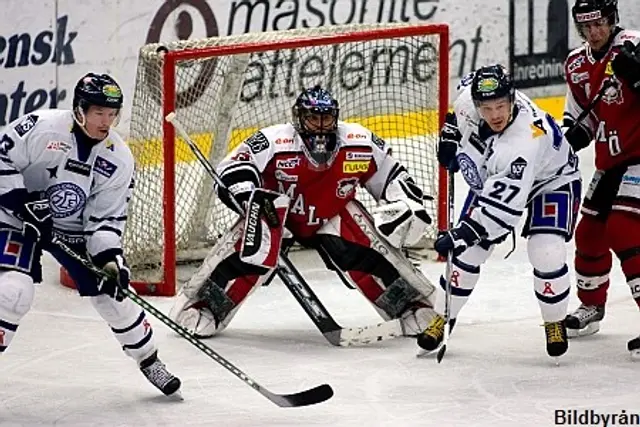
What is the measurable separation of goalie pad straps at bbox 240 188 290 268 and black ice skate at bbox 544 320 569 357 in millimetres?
911

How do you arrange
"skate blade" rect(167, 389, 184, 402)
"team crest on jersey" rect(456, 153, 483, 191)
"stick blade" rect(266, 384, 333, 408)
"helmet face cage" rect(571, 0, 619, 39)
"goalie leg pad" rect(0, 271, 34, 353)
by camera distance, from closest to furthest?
"goalie leg pad" rect(0, 271, 34, 353)
"stick blade" rect(266, 384, 333, 408)
"skate blade" rect(167, 389, 184, 402)
"team crest on jersey" rect(456, 153, 483, 191)
"helmet face cage" rect(571, 0, 619, 39)

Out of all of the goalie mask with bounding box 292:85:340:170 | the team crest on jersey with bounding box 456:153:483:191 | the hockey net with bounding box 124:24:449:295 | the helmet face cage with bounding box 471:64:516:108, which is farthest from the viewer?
the hockey net with bounding box 124:24:449:295

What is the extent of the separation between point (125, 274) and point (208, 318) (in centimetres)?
103

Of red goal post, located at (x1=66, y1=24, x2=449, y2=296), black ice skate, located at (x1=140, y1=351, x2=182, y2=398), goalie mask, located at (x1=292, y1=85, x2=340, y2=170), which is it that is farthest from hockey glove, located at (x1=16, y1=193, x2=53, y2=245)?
red goal post, located at (x1=66, y1=24, x2=449, y2=296)

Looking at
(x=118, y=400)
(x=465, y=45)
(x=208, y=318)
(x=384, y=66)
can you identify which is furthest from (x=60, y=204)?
(x=465, y=45)

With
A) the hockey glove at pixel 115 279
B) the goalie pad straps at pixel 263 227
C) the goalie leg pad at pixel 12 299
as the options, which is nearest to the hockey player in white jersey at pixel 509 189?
the goalie pad straps at pixel 263 227

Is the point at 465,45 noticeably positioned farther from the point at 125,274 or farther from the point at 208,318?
the point at 125,274

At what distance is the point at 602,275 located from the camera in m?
5.79

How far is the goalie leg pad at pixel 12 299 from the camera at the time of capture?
15.5 ft

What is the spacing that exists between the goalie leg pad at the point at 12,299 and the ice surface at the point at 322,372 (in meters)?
0.26

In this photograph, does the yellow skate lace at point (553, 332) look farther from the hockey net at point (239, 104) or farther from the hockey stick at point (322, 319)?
the hockey net at point (239, 104)

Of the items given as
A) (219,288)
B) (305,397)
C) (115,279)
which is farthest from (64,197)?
(219,288)

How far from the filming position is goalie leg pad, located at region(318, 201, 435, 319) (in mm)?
5785

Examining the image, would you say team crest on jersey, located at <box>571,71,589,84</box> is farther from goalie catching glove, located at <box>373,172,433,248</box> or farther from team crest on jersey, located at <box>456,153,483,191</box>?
goalie catching glove, located at <box>373,172,433,248</box>
